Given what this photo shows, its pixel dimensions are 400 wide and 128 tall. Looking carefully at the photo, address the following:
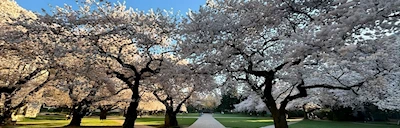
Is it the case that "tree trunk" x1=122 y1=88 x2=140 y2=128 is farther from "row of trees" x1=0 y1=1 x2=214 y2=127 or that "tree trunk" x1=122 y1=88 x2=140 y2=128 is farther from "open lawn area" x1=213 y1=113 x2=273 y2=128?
"open lawn area" x1=213 y1=113 x2=273 y2=128

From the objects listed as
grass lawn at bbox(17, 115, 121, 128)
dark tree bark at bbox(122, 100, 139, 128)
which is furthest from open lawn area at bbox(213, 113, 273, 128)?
dark tree bark at bbox(122, 100, 139, 128)

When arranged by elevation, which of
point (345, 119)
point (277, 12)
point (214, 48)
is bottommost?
point (345, 119)

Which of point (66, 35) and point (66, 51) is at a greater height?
point (66, 35)

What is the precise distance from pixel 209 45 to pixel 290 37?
99.4 inches

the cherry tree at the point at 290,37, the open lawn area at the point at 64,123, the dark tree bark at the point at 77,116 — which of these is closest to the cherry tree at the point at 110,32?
the cherry tree at the point at 290,37

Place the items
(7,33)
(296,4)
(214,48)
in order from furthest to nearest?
(7,33) < (214,48) < (296,4)

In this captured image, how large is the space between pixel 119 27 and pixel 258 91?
548 centimetres

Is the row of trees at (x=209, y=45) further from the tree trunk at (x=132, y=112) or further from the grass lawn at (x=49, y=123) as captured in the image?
the grass lawn at (x=49, y=123)

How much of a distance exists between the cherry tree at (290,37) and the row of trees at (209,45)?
28mm

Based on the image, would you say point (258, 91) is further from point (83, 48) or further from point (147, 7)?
point (83, 48)

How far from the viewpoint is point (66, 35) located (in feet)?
32.5

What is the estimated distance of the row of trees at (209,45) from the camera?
655 cm

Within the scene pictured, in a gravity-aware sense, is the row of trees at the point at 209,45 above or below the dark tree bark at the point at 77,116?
above

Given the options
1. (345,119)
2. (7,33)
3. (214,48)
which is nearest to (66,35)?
(7,33)
